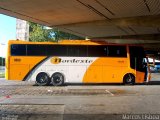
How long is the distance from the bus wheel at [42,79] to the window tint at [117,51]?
5.07 m

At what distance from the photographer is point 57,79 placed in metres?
29.2

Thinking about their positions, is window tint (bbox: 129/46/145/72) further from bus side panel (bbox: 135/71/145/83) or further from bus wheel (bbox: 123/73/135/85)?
bus wheel (bbox: 123/73/135/85)

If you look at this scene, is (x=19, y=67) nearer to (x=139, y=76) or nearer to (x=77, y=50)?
(x=77, y=50)

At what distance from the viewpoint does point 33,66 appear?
2884cm

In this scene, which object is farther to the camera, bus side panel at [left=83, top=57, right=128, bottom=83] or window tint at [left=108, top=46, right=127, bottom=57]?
window tint at [left=108, top=46, right=127, bottom=57]

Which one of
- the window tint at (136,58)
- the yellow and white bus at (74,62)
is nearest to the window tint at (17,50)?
the yellow and white bus at (74,62)

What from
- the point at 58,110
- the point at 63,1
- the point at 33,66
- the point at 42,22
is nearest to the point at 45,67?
the point at 33,66

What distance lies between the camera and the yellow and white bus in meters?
28.7

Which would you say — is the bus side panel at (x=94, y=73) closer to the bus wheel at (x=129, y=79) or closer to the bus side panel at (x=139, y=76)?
the bus wheel at (x=129, y=79)

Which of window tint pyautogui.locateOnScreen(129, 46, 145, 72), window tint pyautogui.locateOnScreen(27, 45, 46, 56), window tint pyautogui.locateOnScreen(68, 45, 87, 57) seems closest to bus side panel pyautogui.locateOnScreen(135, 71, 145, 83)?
window tint pyautogui.locateOnScreen(129, 46, 145, 72)

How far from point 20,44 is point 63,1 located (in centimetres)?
818

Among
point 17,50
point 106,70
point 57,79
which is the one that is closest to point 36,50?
point 17,50

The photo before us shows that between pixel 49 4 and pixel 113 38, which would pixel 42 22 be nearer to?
pixel 49 4

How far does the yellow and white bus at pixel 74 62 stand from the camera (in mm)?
28688
